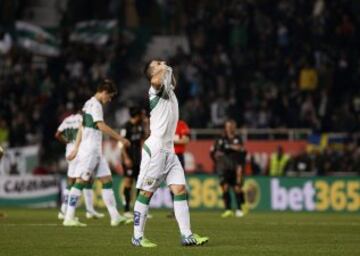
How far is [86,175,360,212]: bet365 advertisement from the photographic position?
3356 cm

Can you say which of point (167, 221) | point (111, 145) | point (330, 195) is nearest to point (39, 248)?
point (167, 221)

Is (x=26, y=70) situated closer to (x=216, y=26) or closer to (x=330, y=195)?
(x=216, y=26)

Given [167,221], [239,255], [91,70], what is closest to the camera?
[239,255]

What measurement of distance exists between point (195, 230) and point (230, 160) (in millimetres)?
9206

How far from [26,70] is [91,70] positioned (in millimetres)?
2288

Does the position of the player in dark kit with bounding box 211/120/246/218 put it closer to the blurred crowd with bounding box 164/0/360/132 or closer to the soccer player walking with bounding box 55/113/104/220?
the soccer player walking with bounding box 55/113/104/220

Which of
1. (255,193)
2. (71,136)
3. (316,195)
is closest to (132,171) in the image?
(71,136)

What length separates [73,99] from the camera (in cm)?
3809

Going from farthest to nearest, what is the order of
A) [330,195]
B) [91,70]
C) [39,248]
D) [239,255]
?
[91,70] < [330,195] < [39,248] < [239,255]

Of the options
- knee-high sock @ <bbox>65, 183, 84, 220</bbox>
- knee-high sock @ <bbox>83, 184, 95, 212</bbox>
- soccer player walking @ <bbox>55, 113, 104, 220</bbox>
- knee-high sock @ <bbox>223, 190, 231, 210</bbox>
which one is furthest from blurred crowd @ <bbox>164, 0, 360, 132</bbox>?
knee-high sock @ <bbox>65, 183, 84, 220</bbox>

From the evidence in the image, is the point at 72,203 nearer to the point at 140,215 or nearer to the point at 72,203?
the point at 72,203

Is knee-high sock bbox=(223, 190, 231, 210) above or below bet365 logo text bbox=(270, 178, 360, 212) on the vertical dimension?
above

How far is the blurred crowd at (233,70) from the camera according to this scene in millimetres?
36906

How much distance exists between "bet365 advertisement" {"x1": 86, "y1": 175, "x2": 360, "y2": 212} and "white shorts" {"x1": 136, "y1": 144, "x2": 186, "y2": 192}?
57.2 feet
